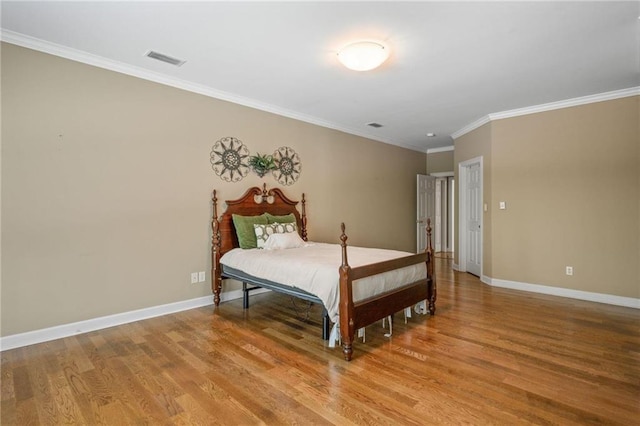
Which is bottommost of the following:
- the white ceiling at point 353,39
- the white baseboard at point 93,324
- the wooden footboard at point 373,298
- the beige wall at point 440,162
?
the white baseboard at point 93,324

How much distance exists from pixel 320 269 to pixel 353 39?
6.64 feet

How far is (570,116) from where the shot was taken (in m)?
4.50

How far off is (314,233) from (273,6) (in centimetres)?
348

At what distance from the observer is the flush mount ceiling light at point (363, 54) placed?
2.81 m

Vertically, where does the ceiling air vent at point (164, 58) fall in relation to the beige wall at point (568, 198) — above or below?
above

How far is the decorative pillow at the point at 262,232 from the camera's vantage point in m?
4.09

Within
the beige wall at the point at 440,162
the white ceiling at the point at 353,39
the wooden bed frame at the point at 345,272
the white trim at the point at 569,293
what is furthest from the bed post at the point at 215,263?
the beige wall at the point at 440,162

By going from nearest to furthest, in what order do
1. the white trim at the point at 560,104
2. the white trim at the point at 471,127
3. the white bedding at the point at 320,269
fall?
the white bedding at the point at 320,269
the white trim at the point at 560,104
the white trim at the point at 471,127

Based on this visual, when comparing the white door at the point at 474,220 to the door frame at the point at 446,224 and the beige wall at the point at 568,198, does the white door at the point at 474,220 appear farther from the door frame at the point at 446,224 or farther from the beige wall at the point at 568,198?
the door frame at the point at 446,224

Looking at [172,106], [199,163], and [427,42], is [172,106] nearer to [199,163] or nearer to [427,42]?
[199,163]

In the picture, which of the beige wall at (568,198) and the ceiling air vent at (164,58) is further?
the beige wall at (568,198)

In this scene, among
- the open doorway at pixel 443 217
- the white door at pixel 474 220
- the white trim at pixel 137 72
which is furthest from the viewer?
the open doorway at pixel 443 217

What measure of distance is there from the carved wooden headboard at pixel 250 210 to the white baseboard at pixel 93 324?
71cm

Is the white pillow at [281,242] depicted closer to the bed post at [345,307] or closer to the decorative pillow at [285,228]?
the decorative pillow at [285,228]
